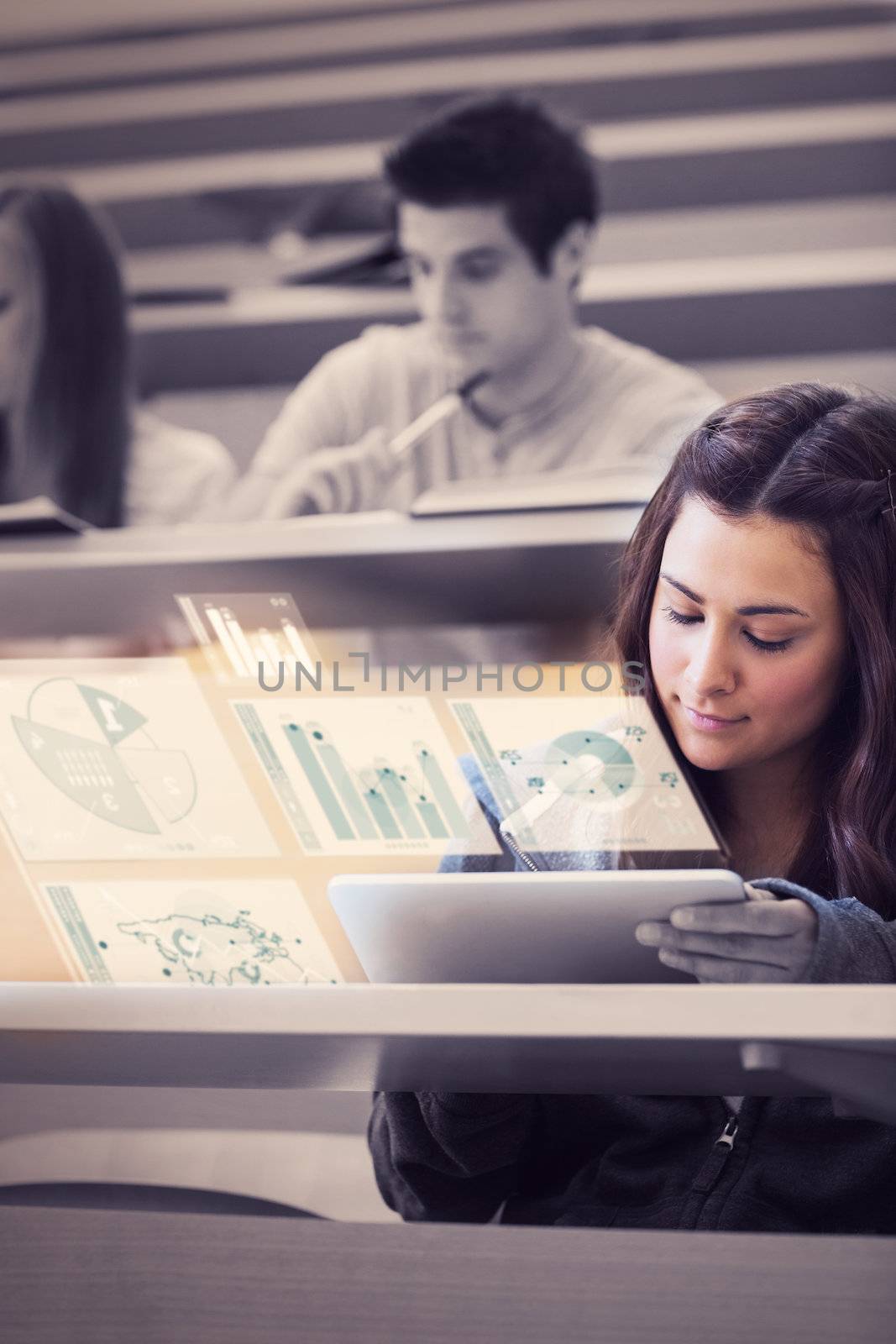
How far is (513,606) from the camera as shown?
4.60 ft

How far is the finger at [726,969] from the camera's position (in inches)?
26.4

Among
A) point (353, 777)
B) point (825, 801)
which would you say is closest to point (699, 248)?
point (825, 801)

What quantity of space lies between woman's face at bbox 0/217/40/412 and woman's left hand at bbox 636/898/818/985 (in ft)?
4.53

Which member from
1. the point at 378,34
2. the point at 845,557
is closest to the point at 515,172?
the point at 378,34

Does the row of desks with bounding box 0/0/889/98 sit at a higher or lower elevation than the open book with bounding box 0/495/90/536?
higher

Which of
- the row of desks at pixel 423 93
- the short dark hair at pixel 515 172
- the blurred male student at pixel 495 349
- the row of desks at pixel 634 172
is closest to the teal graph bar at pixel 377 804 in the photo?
the blurred male student at pixel 495 349

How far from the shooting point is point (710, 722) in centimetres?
94

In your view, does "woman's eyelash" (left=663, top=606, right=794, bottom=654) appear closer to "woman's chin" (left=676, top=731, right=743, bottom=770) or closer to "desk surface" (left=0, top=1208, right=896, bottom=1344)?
"woman's chin" (left=676, top=731, right=743, bottom=770)

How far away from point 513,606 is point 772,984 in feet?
2.66

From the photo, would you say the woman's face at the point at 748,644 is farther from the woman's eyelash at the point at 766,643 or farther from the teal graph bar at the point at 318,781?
the teal graph bar at the point at 318,781

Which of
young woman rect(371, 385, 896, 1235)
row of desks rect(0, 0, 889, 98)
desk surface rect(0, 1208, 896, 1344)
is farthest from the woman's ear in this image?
desk surface rect(0, 1208, 896, 1344)

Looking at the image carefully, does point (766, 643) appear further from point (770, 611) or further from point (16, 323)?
point (16, 323)

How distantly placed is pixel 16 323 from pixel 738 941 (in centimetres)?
147

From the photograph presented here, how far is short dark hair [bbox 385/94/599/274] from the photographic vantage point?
1681 mm
